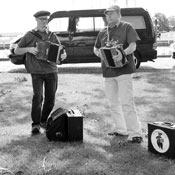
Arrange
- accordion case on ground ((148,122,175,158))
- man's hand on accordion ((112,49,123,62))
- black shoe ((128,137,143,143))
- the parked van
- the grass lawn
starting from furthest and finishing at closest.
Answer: the parked van → black shoe ((128,137,143,143)) → man's hand on accordion ((112,49,123,62)) → accordion case on ground ((148,122,175,158)) → the grass lawn

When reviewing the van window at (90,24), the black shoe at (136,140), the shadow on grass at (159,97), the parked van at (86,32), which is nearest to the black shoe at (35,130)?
the black shoe at (136,140)

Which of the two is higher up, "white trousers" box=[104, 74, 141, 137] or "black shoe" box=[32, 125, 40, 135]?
"white trousers" box=[104, 74, 141, 137]

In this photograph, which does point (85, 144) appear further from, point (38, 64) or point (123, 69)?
point (38, 64)

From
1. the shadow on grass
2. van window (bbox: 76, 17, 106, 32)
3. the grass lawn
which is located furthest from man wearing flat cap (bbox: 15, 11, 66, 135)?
van window (bbox: 76, 17, 106, 32)

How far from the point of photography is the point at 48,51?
5.54 meters

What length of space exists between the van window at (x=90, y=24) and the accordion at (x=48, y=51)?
839cm

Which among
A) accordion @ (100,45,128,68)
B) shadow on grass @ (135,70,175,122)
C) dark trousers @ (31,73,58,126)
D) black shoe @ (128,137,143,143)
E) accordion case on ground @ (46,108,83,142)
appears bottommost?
shadow on grass @ (135,70,175,122)

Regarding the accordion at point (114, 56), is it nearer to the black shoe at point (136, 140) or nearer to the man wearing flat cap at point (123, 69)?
the man wearing flat cap at point (123, 69)

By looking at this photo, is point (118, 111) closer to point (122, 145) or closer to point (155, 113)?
point (122, 145)

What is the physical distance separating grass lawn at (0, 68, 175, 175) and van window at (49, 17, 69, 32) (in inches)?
191

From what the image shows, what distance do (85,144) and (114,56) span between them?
4.06ft

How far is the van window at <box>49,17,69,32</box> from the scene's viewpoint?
45.7ft

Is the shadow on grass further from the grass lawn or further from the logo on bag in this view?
the logo on bag

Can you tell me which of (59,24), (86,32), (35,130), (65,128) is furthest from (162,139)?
(59,24)
